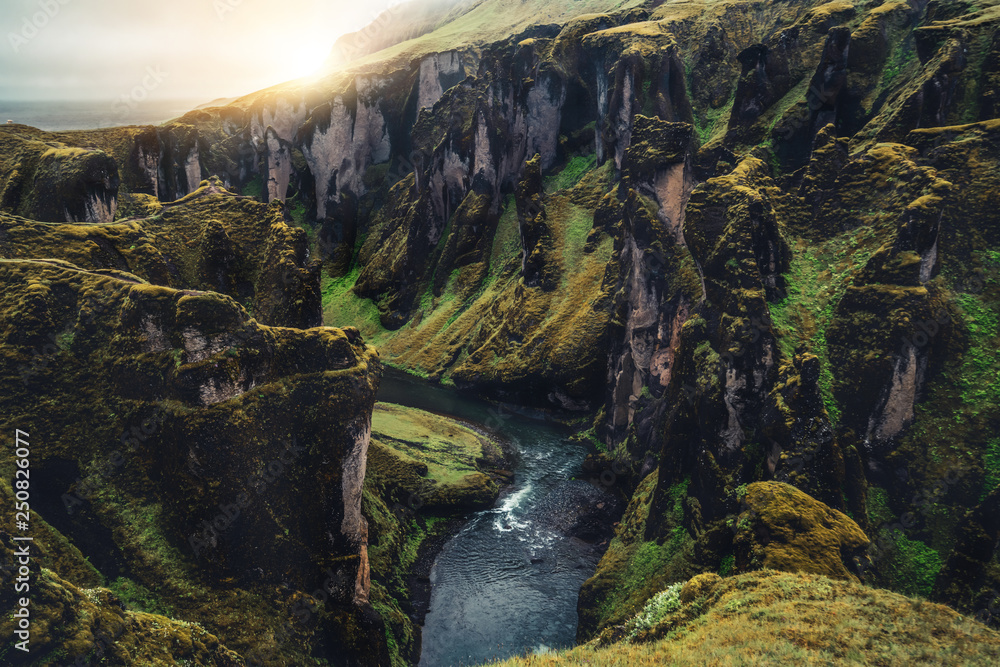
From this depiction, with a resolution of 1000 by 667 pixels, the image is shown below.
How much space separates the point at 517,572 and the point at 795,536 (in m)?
24.6

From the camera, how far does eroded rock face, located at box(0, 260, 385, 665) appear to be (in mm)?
29078

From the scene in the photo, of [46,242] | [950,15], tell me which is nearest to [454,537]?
[46,242]

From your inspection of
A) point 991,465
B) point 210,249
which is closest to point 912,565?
point 991,465

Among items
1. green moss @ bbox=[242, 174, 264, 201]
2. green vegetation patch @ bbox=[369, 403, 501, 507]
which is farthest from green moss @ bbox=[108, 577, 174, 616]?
green moss @ bbox=[242, 174, 264, 201]

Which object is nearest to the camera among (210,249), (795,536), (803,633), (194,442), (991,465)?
(803,633)

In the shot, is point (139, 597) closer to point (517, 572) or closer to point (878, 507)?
point (517, 572)

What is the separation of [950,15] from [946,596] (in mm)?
64483

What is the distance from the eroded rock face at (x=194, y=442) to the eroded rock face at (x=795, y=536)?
907 inches

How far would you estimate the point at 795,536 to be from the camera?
100.0 ft

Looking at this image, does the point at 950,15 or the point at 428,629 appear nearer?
the point at 428,629

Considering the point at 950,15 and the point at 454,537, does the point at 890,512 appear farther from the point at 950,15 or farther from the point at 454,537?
the point at 950,15

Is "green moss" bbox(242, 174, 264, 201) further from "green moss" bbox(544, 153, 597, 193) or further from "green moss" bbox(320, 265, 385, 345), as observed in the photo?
"green moss" bbox(544, 153, 597, 193)

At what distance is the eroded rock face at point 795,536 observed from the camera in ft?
96.3

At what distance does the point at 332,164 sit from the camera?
144 metres
